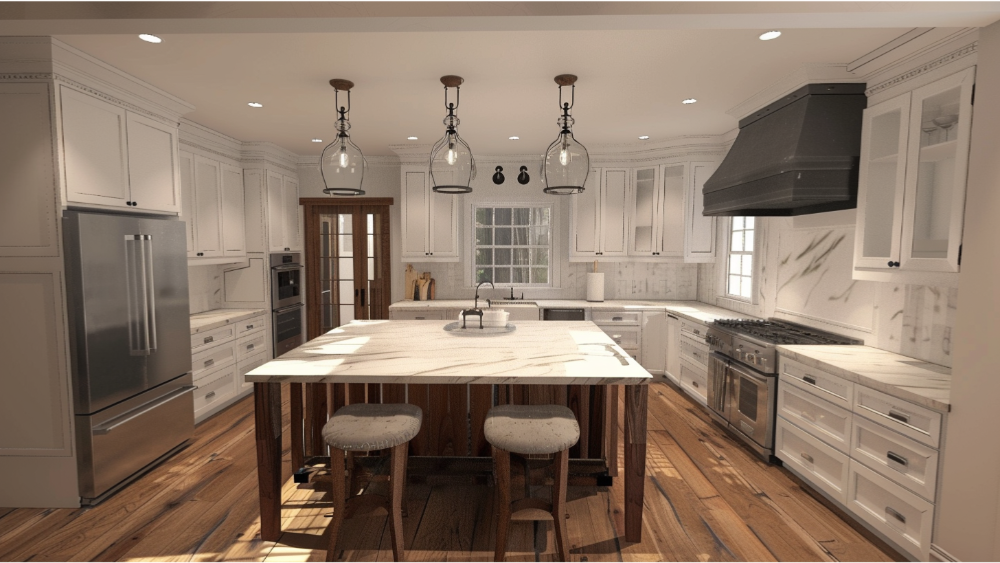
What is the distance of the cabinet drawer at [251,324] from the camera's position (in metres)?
4.73

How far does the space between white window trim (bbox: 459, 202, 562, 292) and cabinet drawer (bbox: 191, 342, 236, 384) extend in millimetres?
2705

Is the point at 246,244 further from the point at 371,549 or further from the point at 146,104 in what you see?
the point at 371,549

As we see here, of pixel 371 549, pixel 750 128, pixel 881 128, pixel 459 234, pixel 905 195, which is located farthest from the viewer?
pixel 459 234

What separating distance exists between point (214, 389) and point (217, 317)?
2.22 ft

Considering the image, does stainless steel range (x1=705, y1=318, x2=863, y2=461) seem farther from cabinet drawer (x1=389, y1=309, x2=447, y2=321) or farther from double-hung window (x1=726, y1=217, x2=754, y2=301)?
cabinet drawer (x1=389, y1=309, x2=447, y2=321)

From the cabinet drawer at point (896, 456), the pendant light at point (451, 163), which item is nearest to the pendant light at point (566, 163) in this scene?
the pendant light at point (451, 163)

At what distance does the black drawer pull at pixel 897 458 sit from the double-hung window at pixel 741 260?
2.42 meters

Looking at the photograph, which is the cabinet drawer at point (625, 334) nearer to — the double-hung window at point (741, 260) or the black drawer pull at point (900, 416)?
the double-hung window at point (741, 260)

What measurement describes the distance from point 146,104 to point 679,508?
4.40 metres

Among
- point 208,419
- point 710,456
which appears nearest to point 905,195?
point 710,456

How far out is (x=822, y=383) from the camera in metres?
2.82

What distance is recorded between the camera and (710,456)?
3506 millimetres

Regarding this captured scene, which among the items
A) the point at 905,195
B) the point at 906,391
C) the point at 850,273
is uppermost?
the point at 905,195

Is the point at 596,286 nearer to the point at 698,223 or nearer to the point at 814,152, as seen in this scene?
the point at 698,223
